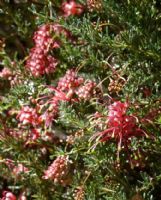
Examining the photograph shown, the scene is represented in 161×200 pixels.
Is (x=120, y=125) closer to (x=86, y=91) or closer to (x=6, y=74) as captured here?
(x=86, y=91)

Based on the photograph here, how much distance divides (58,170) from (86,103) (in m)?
0.26

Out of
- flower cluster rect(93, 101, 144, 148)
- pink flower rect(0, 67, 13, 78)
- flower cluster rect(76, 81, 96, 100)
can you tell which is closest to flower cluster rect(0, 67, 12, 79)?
pink flower rect(0, 67, 13, 78)

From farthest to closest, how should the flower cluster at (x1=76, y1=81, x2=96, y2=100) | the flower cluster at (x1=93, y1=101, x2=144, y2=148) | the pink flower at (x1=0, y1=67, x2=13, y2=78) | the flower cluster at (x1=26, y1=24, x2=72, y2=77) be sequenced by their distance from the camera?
the pink flower at (x1=0, y1=67, x2=13, y2=78) → the flower cluster at (x1=26, y1=24, x2=72, y2=77) → the flower cluster at (x1=76, y1=81, x2=96, y2=100) → the flower cluster at (x1=93, y1=101, x2=144, y2=148)

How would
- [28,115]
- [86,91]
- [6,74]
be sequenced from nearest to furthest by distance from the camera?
[86,91]
[28,115]
[6,74]

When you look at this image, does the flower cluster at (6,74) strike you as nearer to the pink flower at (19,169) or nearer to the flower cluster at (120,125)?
the pink flower at (19,169)

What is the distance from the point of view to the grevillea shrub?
1.73m

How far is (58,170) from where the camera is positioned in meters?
1.96

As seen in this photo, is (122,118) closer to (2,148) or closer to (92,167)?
(92,167)

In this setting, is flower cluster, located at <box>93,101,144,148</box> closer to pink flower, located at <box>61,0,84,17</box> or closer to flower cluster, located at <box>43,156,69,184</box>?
flower cluster, located at <box>43,156,69,184</box>

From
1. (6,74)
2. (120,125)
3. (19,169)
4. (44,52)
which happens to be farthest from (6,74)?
(120,125)

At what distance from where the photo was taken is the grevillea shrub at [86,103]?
1.73m

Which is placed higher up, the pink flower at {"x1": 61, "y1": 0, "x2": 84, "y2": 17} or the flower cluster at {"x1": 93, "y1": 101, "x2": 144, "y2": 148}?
the pink flower at {"x1": 61, "y1": 0, "x2": 84, "y2": 17}

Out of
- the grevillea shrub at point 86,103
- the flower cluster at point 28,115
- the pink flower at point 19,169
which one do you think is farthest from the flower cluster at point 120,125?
the pink flower at point 19,169

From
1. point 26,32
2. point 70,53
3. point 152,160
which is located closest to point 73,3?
point 70,53
